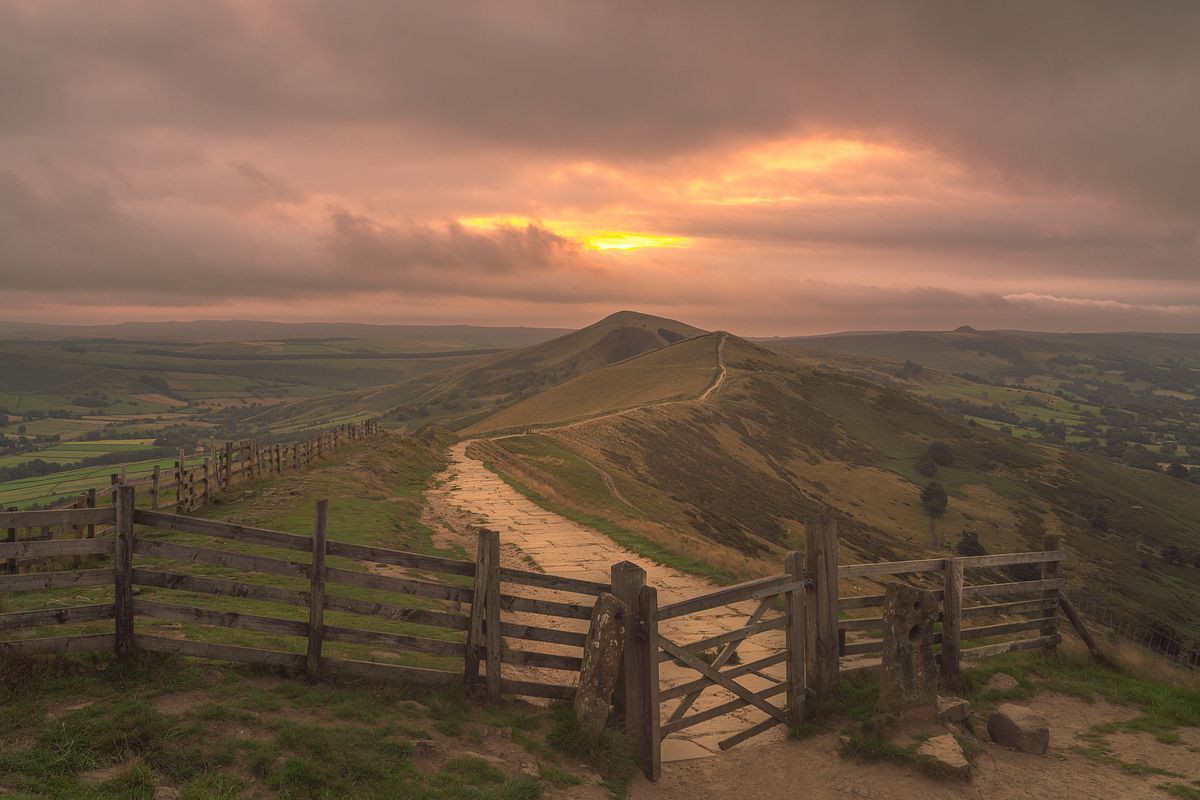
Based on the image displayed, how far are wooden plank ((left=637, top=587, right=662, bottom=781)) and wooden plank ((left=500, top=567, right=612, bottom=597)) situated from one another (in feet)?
2.09

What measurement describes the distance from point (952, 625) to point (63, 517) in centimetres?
1214

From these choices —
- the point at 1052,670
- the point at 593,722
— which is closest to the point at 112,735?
the point at 593,722

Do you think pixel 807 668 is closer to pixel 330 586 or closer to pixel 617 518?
pixel 330 586

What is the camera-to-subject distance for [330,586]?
51.5 feet

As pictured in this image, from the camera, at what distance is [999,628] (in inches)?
480

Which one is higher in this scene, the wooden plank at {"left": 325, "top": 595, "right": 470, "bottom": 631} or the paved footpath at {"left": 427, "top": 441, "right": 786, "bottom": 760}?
the wooden plank at {"left": 325, "top": 595, "right": 470, "bottom": 631}

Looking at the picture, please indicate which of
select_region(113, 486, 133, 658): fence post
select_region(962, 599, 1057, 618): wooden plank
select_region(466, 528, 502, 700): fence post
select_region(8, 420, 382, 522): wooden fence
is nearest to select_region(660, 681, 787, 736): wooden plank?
select_region(466, 528, 502, 700): fence post

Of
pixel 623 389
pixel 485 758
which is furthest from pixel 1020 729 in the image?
pixel 623 389

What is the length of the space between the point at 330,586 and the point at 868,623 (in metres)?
11.0

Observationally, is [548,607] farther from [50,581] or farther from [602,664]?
[50,581]

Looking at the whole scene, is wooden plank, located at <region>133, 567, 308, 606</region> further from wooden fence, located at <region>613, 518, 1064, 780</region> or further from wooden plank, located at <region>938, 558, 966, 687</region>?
wooden plank, located at <region>938, 558, 966, 687</region>

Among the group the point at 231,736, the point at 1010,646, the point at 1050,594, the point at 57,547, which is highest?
the point at 57,547

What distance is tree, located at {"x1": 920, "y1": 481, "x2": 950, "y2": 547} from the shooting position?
7897 cm

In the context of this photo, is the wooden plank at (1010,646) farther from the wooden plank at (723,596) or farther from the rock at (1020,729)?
the wooden plank at (723,596)
